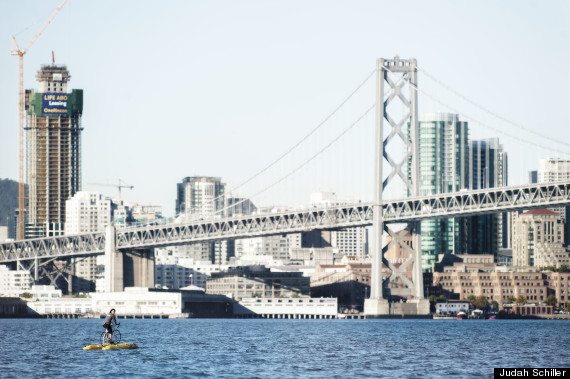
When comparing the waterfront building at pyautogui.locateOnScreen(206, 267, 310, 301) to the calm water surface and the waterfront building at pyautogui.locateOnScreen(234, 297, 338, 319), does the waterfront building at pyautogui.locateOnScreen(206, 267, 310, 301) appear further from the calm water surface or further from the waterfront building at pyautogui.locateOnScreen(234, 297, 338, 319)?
the calm water surface

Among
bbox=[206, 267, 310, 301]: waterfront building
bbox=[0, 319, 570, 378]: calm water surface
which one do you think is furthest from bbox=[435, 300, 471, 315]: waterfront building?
bbox=[0, 319, 570, 378]: calm water surface

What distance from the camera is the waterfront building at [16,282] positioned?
184 m

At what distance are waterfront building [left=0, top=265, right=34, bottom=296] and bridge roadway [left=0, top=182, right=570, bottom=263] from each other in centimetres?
209

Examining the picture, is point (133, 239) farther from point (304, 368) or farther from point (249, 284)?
point (304, 368)

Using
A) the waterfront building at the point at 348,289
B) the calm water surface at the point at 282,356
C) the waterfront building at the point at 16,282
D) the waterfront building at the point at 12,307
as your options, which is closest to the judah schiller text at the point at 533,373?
the calm water surface at the point at 282,356

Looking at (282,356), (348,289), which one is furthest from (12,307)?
(282,356)

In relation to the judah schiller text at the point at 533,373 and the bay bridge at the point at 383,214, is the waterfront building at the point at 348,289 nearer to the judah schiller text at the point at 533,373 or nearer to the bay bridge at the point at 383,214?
the bay bridge at the point at 383,214

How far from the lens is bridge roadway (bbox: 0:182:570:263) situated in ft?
426

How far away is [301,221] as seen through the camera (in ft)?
494

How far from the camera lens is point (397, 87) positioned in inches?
5595

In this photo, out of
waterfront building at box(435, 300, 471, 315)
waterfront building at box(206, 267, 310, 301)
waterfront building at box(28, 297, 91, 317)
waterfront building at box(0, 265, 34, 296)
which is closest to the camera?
waterfront building at box(28, 297, 91, 317)

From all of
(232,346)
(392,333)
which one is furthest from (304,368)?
(392,333)

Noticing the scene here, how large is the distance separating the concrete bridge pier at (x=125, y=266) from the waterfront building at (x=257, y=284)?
57.5 ft

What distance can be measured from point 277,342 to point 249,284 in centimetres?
10818
